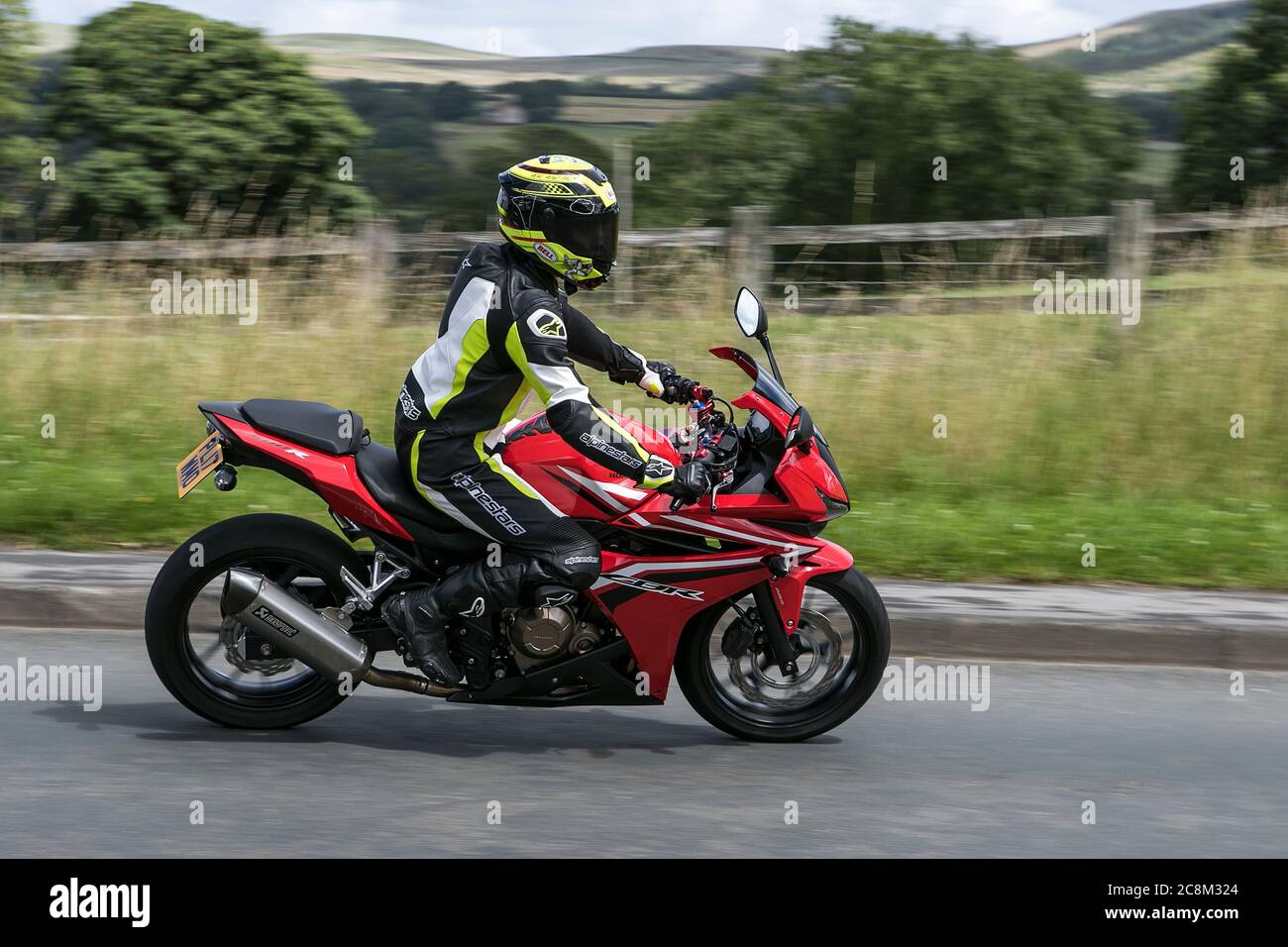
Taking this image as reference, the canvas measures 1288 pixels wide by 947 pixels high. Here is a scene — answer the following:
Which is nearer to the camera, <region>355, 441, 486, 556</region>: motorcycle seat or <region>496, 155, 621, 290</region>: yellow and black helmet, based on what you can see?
<region>496, 155, 621, 290</region>: yellow and black helmet

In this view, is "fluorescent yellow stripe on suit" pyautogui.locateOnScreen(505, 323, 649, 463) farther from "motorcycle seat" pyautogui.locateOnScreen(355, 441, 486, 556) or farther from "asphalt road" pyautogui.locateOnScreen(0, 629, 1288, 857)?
"asphalt road" pyautogui.locateOnScreen(0, 629, 1288, 857)

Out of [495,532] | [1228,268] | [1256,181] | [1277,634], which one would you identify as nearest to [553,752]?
[495,532]

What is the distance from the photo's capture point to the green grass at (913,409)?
8.09 meters

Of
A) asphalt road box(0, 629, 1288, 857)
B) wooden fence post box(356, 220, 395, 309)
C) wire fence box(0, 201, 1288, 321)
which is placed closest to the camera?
asphalt road box(0, 629, 1288, 857)

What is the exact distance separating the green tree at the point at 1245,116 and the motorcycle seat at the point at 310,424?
24434 mm

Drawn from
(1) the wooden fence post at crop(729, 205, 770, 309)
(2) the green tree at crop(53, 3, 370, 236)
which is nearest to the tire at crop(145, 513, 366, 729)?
(1) the wooden fence post at crop(729, 205, 770, 309)

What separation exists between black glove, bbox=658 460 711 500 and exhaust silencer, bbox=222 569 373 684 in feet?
3.99

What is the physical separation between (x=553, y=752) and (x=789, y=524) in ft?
3.76

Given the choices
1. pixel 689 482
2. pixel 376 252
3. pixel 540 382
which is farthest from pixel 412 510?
pixel 376 252

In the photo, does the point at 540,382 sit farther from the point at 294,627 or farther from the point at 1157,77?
the point at 1157,77

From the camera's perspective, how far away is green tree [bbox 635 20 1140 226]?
30172 millimetres

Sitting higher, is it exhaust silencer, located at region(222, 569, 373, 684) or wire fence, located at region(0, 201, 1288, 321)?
wire fence, located at region(0, 201, 1288, 321)

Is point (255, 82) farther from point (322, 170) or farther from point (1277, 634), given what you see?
point (1277, 634)

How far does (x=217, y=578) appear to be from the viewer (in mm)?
5375
